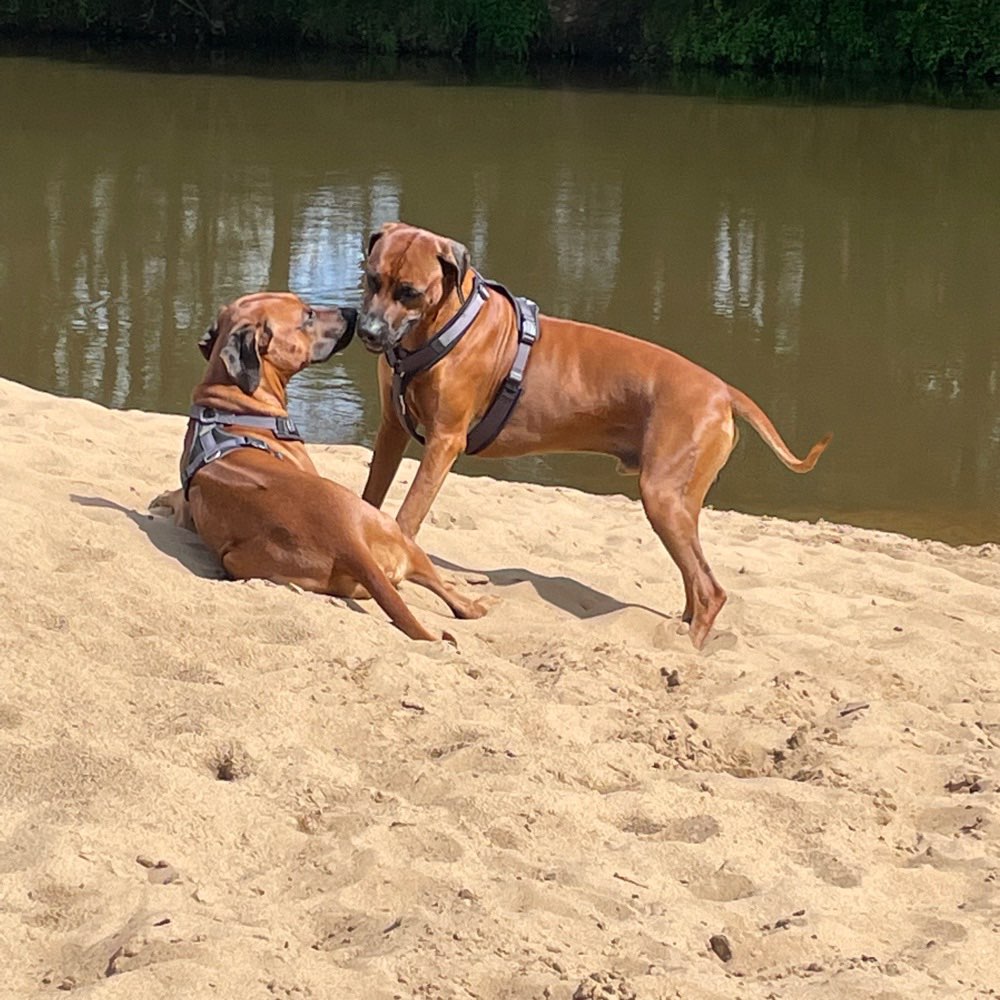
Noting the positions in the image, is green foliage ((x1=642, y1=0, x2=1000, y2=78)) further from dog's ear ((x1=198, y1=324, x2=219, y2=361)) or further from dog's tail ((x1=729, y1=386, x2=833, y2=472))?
dog's ear ((x1=198, y1=324, x2=219, y2=361))

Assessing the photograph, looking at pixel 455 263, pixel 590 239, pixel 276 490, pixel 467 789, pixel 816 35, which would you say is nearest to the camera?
pixel 467 789

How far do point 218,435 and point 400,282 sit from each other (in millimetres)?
821

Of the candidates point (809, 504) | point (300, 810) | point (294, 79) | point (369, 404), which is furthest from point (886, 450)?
point (294, 79)

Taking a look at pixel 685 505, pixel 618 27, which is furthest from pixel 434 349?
pixel 618 27

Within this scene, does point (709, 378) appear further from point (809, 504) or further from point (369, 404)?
point (369, 404)

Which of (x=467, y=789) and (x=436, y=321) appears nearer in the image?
(x=467, y=789)

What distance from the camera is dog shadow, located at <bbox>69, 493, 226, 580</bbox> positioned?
5387mm

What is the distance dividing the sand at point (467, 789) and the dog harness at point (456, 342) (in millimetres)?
567

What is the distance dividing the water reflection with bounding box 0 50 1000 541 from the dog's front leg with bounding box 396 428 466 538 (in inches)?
141

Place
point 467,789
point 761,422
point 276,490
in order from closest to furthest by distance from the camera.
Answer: point 467,789
point 276,490
point 761,422

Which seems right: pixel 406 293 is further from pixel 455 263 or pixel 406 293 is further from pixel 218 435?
pixel 218 435

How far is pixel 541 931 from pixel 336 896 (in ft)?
1.50

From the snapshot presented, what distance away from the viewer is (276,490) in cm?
525

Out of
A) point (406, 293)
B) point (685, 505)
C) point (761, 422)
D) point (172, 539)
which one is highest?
point (406, 293)
